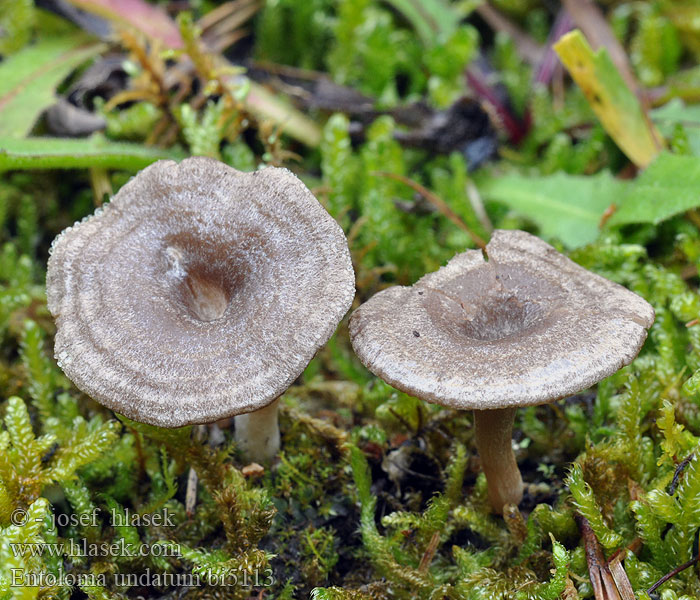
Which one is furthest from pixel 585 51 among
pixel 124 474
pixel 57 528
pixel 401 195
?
pixel 57 528

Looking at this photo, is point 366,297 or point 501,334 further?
point 366,297

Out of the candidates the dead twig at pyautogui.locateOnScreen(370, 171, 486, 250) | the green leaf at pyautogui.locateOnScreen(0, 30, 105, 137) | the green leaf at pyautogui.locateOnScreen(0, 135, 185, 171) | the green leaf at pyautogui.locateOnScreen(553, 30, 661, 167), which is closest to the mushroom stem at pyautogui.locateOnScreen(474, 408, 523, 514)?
the dead twig at pyautogui.locateOnScreen(370, 171, 486, 250)

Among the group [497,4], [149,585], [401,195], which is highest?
Answer: [497,4]

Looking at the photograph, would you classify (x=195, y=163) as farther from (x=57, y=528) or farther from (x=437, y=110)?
(x=437, y=110)

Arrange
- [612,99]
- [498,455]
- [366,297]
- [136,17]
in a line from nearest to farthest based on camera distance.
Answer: [498,455], [366,297], [612,99], [136,17]

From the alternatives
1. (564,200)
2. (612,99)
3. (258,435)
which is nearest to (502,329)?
(258,435)

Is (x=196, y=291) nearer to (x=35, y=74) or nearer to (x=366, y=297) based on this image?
(x=366, y=297)

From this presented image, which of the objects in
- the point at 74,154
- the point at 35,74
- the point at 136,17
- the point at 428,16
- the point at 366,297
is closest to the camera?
the point at 74,154
